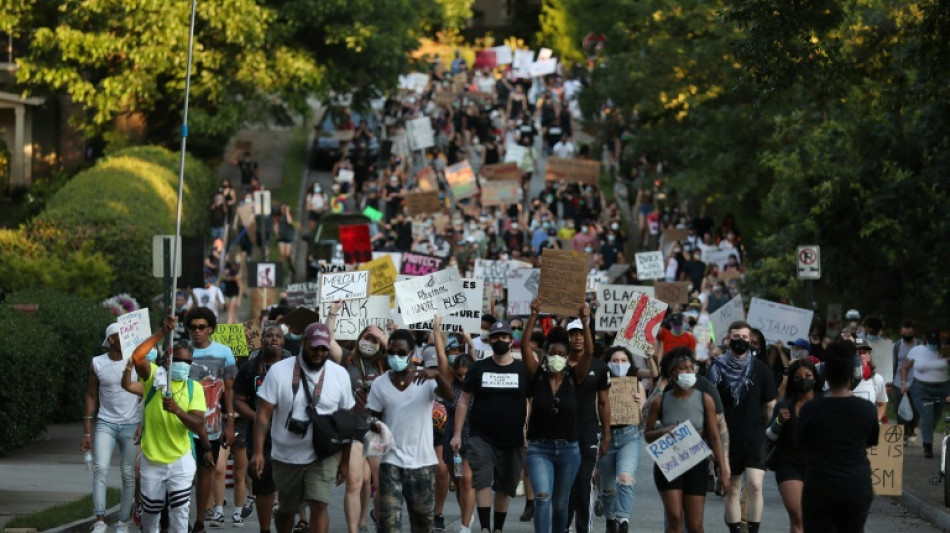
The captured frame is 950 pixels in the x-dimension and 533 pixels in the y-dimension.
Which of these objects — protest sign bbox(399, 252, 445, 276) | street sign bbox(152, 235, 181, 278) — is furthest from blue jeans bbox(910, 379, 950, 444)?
street sign bbox(152, 235, 181, 278)

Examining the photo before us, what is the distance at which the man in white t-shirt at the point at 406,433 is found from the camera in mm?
12062

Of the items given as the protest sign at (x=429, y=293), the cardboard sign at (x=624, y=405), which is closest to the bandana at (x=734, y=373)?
the cardboard sign at (x=624, y=405)

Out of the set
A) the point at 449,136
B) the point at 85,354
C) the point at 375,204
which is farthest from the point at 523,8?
the point at 85,354

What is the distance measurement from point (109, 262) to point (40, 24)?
16.0 m

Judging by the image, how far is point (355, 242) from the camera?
29.1 meters

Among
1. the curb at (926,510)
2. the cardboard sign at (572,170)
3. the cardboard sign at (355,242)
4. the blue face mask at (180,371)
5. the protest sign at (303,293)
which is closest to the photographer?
the blue face mask at (180,371)

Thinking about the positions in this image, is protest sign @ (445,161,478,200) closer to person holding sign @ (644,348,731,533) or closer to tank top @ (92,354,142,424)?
tank top @ (92,354,142,424)

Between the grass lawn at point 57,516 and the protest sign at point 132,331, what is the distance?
1936 millimetres

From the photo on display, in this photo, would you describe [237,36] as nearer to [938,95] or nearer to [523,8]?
[938,95]

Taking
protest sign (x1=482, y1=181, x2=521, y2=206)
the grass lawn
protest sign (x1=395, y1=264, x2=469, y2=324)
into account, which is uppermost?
protest sign (x1=482, y1=181, x2=521, y2=206)

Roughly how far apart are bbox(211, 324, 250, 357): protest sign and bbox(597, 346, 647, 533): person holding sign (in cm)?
431

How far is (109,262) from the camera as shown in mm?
29328

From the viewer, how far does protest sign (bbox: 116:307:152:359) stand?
13797 millimetres

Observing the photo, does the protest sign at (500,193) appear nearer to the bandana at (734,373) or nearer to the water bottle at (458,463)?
the water bottle at (458,463)
